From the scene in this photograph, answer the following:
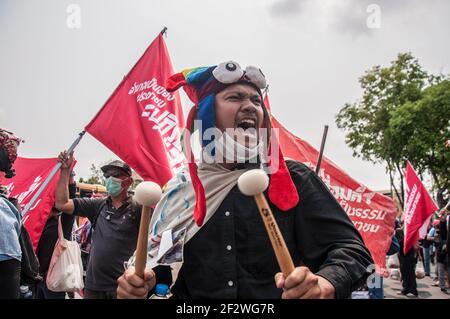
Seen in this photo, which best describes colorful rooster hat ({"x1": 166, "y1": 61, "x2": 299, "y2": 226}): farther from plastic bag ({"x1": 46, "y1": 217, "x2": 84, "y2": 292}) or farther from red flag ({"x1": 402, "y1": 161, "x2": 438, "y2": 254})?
red flag ({"x1": 402, "y1": 161, "x2": 438, "y2": 254})

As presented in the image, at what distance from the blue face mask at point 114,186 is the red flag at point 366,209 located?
2226 millimetres

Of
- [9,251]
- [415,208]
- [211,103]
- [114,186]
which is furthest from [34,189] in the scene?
[415,208]

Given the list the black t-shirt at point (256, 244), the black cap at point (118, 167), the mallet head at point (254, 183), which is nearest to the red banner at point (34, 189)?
the black cap at point (118, 167)

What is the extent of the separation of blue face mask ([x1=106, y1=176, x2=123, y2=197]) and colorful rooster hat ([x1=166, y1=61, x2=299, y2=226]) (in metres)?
2.34

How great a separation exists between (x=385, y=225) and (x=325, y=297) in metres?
4.76

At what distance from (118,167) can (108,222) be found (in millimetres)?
649

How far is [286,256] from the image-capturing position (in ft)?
3.45

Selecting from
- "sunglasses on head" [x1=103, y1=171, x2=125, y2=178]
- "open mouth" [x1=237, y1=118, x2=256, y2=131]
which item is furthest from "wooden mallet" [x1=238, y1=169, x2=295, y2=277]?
"sunglasses on head" [x1=103, y1=171, x2=125, y2=178]

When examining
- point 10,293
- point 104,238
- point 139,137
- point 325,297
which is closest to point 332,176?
point 139,137

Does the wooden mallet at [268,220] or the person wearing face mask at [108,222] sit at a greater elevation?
the wooden mallet at [268,220]

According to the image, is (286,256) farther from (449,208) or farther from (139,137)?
(449,208)

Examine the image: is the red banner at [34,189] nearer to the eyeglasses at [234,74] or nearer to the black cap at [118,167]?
the black cap at [118,167]

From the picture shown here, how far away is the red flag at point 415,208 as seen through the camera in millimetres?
7395

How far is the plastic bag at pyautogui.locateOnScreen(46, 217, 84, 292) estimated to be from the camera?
15.0 ft
